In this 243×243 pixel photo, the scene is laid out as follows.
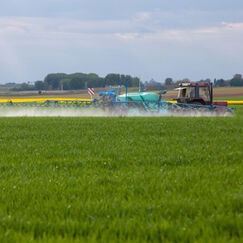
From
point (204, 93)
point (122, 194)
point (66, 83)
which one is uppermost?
point (66, 83)

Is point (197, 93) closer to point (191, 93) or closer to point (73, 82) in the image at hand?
point (191, 93)

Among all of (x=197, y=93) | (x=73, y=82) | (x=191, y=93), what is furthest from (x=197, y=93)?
(x=73, y=82)

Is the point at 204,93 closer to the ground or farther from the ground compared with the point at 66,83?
closer to the ground

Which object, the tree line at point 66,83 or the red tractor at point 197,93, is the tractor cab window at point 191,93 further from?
the tree line at point 66,83

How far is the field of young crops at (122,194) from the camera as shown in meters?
3.46

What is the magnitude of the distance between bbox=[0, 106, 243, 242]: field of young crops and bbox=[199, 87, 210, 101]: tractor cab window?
12.7 meters

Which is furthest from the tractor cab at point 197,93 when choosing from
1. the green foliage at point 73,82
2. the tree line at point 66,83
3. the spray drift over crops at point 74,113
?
the tree line at point 66,83

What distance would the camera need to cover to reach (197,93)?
21.0 meters

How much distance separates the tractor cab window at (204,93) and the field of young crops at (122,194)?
1274 cm

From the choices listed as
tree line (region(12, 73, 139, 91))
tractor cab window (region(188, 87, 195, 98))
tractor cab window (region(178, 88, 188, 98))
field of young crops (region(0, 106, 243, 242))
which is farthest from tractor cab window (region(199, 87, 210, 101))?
tree line (region(12, 73, 139, 91))

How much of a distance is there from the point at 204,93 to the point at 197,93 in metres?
0.48

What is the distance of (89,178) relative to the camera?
559 centimetres

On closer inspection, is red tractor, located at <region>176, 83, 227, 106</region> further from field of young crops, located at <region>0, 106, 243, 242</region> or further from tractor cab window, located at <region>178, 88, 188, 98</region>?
field of young crops, located at <region>0, 106, 243, 242</region>

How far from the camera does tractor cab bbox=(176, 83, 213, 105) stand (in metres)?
20.8
